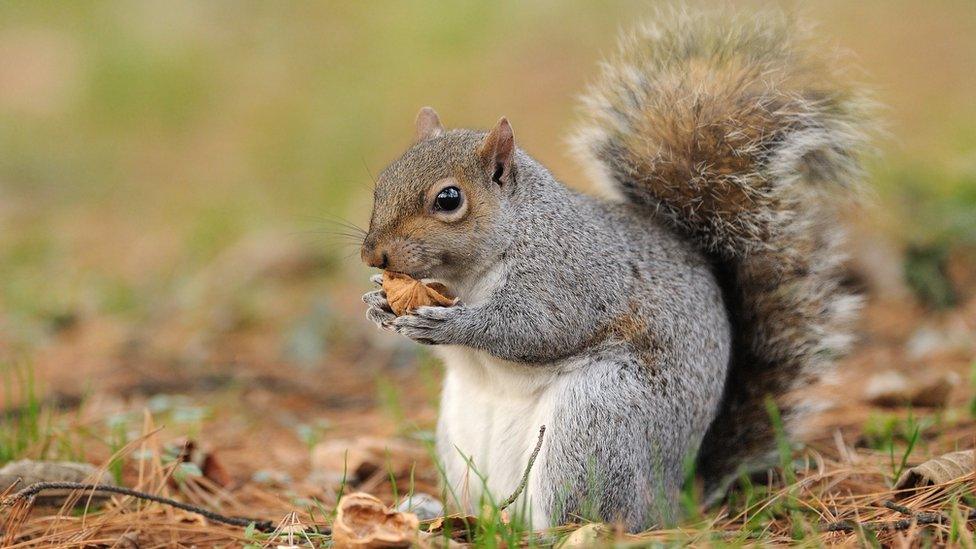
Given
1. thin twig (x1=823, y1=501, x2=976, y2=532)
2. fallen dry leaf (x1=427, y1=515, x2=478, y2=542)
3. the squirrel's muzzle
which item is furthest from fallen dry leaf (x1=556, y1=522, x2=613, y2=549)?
the squirrel's muzzle

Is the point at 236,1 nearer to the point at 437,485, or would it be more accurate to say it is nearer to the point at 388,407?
the point at 388,407

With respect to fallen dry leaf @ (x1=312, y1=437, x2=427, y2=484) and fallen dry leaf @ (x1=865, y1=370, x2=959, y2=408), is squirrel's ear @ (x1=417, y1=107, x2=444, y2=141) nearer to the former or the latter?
fallen dry leaf @ (x1=312, y1=437, x2=427, y2=484)

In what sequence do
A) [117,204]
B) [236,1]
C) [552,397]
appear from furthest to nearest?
[236,1] → [117,204] → [552,397]

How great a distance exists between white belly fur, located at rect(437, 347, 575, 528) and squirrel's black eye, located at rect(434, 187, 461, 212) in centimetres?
32

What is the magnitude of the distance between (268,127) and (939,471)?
5898 millimetres

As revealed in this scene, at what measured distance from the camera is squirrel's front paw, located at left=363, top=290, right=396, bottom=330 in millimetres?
2041

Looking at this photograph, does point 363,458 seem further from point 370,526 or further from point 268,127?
point 268,127

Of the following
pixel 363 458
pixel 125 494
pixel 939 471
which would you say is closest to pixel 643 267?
pixel 939 471

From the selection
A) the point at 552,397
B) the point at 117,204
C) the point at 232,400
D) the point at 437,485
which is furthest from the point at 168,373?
the point at 117,204

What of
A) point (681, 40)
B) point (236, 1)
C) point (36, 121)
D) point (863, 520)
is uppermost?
point (236, 1)

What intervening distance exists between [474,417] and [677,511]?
0.51m

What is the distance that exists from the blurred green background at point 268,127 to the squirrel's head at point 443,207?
1649 mm

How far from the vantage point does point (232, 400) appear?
3.20 meters

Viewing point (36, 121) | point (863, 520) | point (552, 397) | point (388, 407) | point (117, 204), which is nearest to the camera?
point (863, 520)
